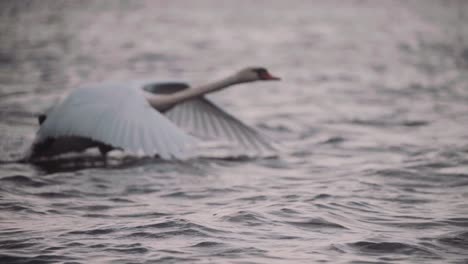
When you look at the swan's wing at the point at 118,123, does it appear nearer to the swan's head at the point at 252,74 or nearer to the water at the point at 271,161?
the water at the point at 271,161

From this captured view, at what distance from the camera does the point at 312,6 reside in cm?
2666

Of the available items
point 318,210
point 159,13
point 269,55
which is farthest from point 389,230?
point 159,13

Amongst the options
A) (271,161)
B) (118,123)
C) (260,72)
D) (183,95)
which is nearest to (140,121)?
(118,123)

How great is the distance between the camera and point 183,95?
→ 948 centimetres

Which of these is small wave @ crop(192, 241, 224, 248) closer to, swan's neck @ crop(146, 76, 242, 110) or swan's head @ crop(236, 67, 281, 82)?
swan's neck @ crop(146, 76, 242, 110)

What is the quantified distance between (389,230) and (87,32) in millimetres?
15940

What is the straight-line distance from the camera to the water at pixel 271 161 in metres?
6.24

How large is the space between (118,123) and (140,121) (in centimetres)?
23

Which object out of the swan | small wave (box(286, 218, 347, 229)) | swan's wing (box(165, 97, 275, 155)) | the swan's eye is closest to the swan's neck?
the swan

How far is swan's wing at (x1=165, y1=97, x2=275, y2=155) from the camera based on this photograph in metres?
9.83

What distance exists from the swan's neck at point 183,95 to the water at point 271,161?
61cm

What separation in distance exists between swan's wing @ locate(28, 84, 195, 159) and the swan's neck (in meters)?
0.62

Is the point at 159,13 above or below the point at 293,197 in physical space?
above

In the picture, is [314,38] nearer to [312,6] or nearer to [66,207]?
[312,6]
